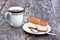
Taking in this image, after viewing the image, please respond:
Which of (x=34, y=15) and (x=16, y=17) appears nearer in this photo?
(x=16, y=17)

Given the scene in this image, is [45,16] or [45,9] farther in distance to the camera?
[45,9]

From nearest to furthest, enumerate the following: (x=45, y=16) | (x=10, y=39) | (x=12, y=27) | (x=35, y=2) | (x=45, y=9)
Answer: (x=10, y=39) → (x=12, y=27) → (x=45, y=16) → (x=45, y=9) → (x=35, y=2)

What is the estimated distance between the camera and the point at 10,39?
3.54ft

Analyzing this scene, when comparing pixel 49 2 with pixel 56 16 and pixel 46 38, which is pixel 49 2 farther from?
pixel 46 38

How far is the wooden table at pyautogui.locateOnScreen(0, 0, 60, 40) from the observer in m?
1.11

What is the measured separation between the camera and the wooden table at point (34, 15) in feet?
3.64

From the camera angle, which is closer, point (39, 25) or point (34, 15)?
point (39, 25)

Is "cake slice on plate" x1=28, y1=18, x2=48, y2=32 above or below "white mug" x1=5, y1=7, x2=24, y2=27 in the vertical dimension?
below

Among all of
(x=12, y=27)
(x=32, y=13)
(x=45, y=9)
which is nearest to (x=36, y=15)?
(x=32, y=13)

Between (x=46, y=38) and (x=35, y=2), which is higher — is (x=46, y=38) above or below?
below

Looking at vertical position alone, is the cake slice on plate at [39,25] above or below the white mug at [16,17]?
below

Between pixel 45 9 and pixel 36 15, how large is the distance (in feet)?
0.56

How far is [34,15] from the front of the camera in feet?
4.65

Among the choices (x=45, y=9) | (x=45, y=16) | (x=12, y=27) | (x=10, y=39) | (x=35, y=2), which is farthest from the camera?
(x=35, y=2)
